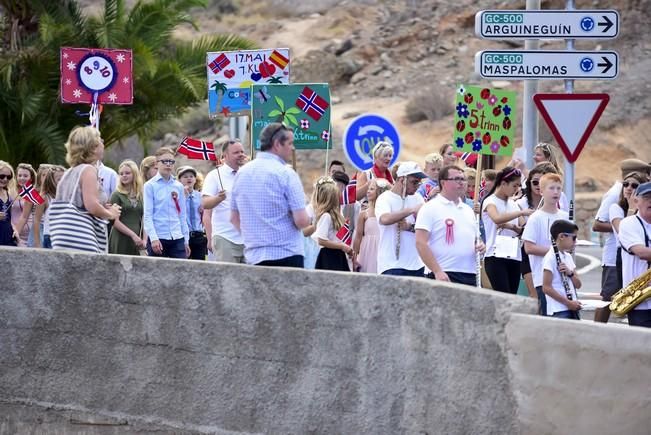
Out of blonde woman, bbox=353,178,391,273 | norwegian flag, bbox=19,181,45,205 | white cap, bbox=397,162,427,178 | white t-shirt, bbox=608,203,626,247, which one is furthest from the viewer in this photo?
norwegian flag, bbox=19,181,45,205

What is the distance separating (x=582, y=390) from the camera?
557 cm

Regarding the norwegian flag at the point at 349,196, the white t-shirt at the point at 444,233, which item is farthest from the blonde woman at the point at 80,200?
the norwegian flag at the point at 349,196

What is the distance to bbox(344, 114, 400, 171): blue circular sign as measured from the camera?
589 inches

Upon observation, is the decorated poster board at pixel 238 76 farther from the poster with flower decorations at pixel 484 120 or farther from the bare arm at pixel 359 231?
the bare arm at pixel 359 231

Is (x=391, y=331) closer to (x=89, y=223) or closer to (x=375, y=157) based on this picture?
(x=89, y=223)

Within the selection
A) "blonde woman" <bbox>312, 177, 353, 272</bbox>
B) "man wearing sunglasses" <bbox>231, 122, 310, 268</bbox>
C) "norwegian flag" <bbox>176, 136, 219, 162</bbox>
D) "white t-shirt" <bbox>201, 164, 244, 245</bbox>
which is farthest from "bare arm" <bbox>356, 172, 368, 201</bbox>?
"man wearing sunglasses" <bbox>231, 122, 310, 268</bbox>

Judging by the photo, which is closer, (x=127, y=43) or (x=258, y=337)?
(x=258, y=337)

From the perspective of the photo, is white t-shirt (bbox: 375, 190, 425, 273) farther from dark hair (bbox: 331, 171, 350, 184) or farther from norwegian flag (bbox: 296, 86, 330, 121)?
norwegian flag (bbox: 296, 86, 330, 121)

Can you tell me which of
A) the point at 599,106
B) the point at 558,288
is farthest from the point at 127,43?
the point at 558,288

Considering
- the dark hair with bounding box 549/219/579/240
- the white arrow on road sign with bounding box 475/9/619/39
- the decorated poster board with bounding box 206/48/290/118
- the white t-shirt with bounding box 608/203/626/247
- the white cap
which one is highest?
the white arrow on road sign with bounding box 475/9/619/39

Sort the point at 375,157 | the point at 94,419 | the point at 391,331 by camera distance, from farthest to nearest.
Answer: the point at 375,157 < the point at 94,419 < the point at 391,331

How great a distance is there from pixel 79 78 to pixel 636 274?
7.54 meters

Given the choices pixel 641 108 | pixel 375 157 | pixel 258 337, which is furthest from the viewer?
pixel 641 108

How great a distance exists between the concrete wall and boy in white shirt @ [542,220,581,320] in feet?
12.5
